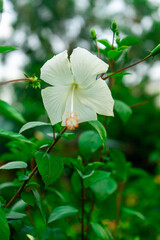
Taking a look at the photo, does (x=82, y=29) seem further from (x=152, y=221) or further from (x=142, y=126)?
(x=152, y=221)

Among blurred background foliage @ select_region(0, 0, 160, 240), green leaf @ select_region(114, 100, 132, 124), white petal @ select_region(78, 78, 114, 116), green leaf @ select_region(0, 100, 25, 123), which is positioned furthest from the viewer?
blurred background foliage @ select_region(0, 0, 160, 240)

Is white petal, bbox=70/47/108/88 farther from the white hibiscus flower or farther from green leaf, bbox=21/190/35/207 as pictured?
green leaf, bbox=21/190/35/207

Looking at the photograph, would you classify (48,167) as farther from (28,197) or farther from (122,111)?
(122,111)

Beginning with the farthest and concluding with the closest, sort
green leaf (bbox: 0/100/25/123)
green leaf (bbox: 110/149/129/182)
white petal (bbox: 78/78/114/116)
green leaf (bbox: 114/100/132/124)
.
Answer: green leaf (bbox: 110/149/129/182) → green leaf (bbox: 114/100/132/124) → white petal (bbox: 78/78/114/116) → green leaf (bbox: 0/100/25/123)

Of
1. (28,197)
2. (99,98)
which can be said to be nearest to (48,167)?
(28,197)

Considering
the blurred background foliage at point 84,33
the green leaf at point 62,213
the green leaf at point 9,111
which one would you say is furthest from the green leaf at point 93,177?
the blurred background foliage at point 84,33

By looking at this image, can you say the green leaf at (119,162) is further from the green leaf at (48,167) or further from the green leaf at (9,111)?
the green leaf at (9,111)

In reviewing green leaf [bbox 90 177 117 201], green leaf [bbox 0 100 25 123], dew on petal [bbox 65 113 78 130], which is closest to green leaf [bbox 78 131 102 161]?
green leaf [bbox 90 177 117 201]
